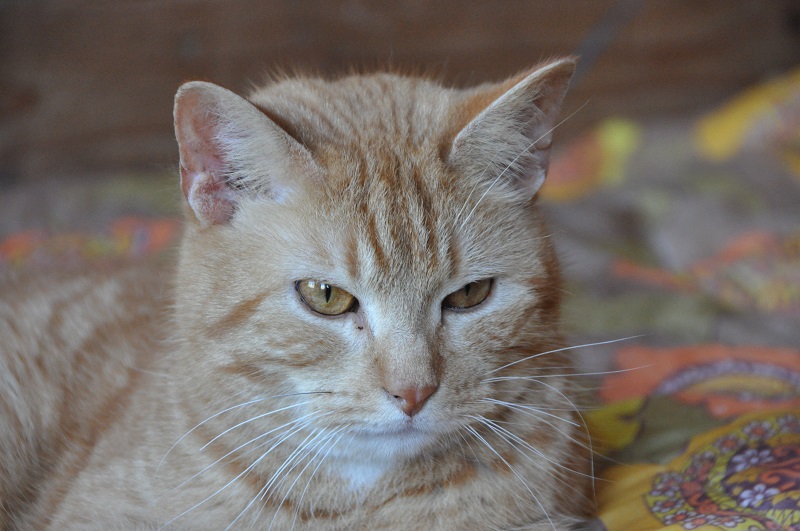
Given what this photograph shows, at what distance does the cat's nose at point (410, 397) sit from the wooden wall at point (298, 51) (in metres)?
2.41

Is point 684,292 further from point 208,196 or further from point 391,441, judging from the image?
point 208,196

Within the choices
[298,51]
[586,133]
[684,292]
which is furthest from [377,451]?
[586,133]

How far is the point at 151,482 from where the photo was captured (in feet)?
5.23

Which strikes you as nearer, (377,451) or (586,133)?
(377,451)

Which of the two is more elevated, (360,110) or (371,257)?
(360,110)

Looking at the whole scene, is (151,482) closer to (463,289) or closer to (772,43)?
(463,289)

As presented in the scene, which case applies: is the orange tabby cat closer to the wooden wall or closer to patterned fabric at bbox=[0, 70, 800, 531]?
patterned fabric at bbox=[0, 70, 800, 531]

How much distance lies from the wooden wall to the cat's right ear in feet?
7.10

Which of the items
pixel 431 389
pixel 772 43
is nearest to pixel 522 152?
pixel 431 389

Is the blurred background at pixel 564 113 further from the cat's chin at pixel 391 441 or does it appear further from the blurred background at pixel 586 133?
the cat's chin at pixel 391 441

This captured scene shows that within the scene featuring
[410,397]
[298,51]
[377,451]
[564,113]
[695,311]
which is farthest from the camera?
[564,113]

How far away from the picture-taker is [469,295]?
56.6 inches

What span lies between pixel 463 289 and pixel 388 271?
0.51 ft

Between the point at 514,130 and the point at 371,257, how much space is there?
36 cm
